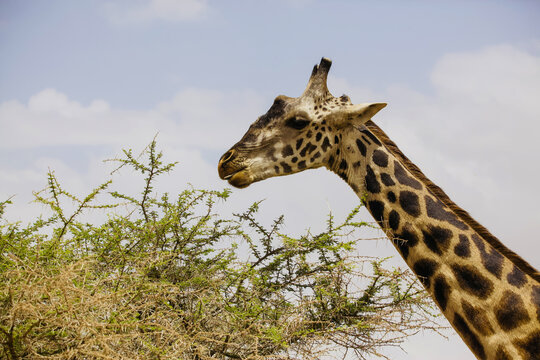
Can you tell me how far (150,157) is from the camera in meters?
5.39

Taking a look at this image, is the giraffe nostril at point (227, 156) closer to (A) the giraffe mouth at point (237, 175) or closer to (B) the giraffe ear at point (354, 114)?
(A) the giraffe mouth at point (237, 175)

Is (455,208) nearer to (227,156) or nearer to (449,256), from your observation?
(449,256)

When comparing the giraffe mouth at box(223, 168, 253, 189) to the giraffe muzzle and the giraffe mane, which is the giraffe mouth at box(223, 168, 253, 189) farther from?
the giraffe mane

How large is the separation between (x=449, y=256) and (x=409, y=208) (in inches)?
18.1

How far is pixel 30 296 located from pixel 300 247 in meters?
2.52

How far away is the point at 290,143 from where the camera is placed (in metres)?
4.44

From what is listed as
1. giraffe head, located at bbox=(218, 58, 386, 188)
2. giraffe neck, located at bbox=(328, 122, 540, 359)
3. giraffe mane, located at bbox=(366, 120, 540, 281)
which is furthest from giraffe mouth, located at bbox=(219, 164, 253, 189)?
giraffe mane, located at bbox=(366, 120, 540, 281)

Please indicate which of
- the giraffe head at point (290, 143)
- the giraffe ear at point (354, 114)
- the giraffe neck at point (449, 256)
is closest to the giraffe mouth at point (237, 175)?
the giraffe head at point (290, 143)

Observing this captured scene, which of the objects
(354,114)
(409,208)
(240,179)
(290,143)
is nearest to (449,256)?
(409,208)

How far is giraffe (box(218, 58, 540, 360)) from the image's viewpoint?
356 cm

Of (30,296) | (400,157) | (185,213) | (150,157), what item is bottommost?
(400,157)

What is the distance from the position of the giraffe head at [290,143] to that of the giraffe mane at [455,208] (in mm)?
360

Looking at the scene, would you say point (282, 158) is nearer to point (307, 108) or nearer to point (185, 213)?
point (307, 108)

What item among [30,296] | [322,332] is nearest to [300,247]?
[322,332]
